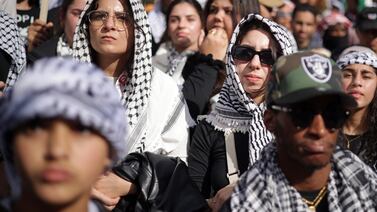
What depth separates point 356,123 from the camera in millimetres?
5703

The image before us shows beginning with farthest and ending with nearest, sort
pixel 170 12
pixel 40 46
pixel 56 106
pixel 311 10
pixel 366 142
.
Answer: pixel 311 10, pixel 170 12, pixel 40 46, pixel 366 142, pixel 56 106

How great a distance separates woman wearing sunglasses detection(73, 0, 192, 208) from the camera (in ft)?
16.3

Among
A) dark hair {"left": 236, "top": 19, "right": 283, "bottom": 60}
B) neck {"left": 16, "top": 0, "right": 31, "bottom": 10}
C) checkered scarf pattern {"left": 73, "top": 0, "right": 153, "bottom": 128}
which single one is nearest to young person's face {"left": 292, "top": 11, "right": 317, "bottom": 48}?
neck {"left": 16, "top": 0, "right": 31, "bottom": 10}

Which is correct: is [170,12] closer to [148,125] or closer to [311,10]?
[148,125]

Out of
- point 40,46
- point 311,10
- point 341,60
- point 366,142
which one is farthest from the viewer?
point 311,10

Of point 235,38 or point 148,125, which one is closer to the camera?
point 148,125

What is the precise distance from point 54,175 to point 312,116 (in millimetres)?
1058

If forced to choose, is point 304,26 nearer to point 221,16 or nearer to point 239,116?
point 221,16

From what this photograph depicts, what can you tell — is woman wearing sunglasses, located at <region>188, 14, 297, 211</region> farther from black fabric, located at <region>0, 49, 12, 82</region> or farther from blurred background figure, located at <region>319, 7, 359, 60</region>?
blurred background figure, located at <region>319, 7, 359, 60</region>

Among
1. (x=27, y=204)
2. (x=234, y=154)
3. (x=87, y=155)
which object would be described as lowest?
(x=234, y=154)

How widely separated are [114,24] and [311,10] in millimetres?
6653

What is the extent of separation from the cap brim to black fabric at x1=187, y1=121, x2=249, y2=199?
1.72m

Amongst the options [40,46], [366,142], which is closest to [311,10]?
[40,46]

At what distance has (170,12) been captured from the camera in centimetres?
796
